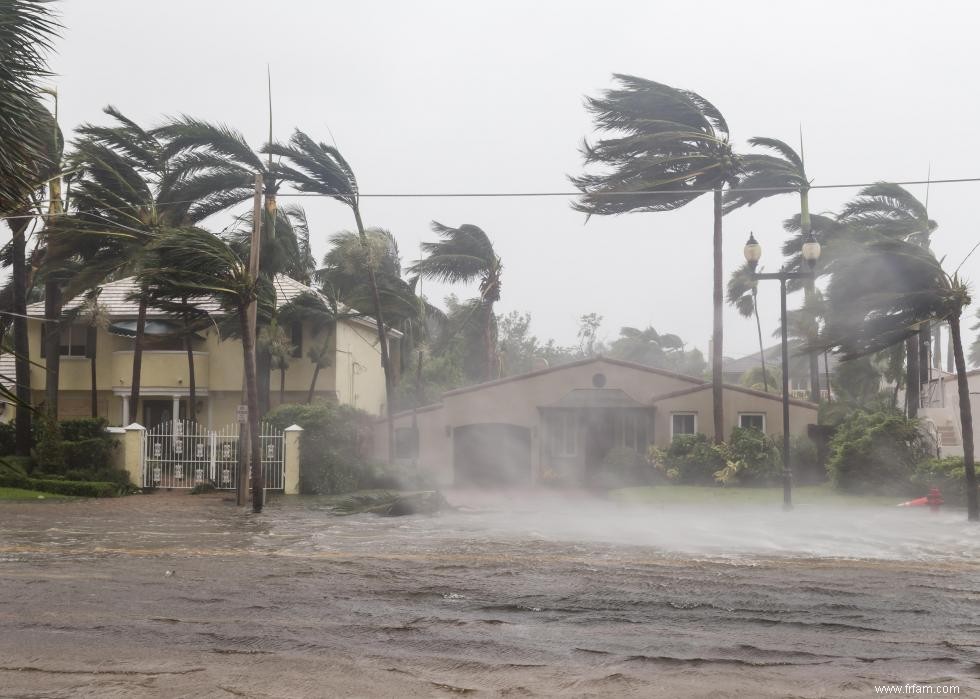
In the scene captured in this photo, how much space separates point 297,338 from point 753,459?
15.4 metres

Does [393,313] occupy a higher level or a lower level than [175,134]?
lower

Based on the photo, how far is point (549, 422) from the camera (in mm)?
29219

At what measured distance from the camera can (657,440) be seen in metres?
28.6

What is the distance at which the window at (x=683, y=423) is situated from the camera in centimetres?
2858

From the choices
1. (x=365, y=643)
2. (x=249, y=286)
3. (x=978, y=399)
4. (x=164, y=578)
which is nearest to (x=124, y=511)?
(x=249, y=286)

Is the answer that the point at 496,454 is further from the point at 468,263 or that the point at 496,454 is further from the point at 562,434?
the point at 468,263

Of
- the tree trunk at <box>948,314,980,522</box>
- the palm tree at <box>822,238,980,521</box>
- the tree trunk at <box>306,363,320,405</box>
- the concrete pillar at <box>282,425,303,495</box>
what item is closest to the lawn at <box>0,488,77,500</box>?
the concrete pillar at <box>282,425,303,495</box>

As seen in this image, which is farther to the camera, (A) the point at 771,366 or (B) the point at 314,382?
(A) the point at 771,366

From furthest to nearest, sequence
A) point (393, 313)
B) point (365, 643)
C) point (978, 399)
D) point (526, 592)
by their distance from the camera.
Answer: point (393, 313)
point (978, 399)
point (526, 592)
point (365, 643)

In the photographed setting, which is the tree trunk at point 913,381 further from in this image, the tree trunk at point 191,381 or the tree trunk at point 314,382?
the tree trunk at point 191,381

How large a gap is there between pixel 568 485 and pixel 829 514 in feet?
32.1

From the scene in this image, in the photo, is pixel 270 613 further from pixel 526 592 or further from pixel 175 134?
pixel 175 134

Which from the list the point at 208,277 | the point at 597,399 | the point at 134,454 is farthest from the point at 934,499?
the point at 134,454

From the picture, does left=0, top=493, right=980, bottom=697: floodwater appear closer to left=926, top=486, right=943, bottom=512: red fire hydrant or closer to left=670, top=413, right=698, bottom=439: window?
left=926, top=486, right=943, bottom=512: red fire hydrant
